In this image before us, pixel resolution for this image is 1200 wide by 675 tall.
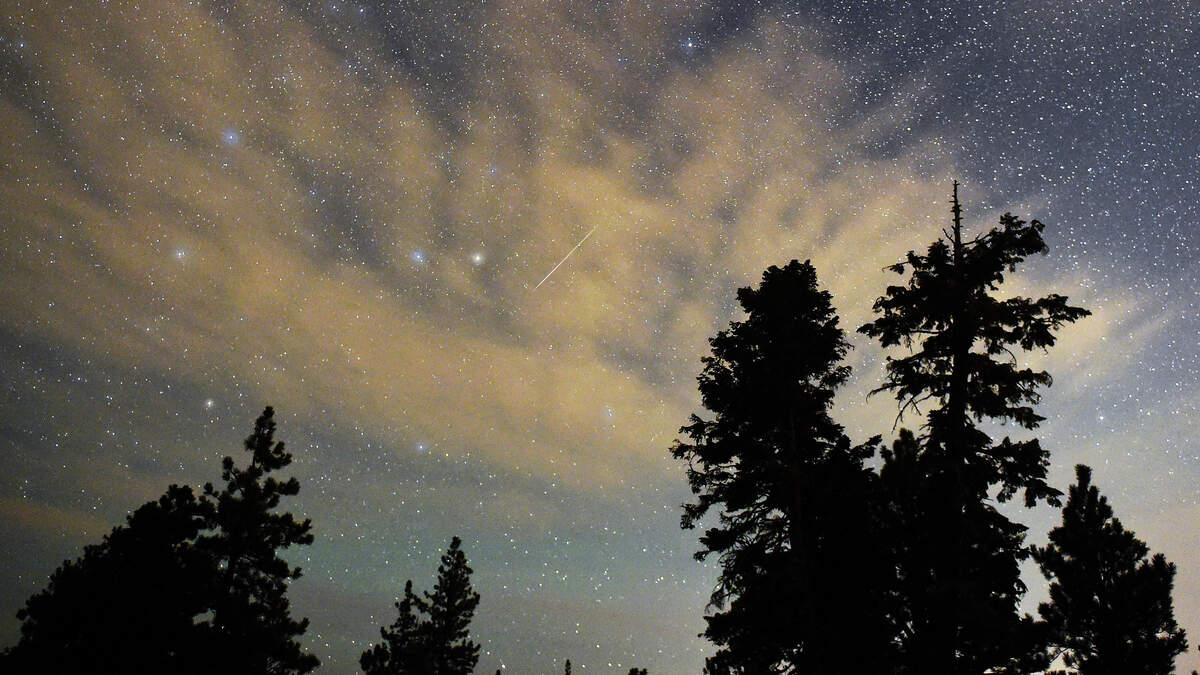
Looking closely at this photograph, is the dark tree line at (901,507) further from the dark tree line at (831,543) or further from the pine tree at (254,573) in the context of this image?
the pine tree at (254,573)

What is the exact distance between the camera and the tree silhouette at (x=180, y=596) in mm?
18516

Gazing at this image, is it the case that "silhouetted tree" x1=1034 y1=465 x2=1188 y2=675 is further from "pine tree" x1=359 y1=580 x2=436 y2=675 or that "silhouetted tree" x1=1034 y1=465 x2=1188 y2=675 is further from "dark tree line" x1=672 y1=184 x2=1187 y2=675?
"pine tree" x1=359 y1=580 x2=436 y2=675

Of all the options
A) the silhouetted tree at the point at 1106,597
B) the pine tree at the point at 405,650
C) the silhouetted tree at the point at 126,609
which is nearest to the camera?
the silhouetted tree at the point at 126,609

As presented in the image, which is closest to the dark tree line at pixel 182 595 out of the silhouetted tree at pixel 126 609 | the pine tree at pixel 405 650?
the silhouetted tree at pixel 126 609

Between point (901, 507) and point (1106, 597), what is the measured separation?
1815cm

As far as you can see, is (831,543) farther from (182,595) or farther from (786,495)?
(182,595)

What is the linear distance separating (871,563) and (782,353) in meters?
6.80

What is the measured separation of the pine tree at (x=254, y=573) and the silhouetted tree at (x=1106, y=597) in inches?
1061

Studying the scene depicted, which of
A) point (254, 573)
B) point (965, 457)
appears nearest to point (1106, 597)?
Result: point (965, 457)

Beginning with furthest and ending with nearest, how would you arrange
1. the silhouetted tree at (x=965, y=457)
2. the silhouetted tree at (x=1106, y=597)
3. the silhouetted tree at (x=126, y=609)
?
1. the silhouetted tree at (x=1106, y=597)
2. the silhouetted tree at (x=126, y=609)
3. the silhouetted tree at (x=965, y=457)

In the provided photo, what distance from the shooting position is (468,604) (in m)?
39.8

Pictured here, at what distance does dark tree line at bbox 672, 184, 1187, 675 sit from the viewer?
11.0 m

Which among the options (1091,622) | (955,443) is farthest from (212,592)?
(1091,622)

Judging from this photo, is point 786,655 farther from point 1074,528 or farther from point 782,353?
point 1074,528
